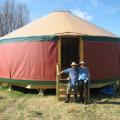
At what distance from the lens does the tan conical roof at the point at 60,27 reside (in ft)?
44.5

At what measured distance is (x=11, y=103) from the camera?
38.3 feet

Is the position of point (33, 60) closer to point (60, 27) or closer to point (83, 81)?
point (60, 27)

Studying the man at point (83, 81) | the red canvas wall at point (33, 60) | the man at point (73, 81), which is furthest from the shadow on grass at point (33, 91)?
the man at point (83, 81)

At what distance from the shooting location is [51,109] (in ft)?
35.4

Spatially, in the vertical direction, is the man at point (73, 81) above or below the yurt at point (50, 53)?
below

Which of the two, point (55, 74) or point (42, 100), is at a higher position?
point (55, 74)

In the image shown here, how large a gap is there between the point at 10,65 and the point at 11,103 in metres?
2.61

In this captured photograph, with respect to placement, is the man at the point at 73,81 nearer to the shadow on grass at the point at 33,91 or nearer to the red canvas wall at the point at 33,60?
the red canvas wall at the point at 33,60

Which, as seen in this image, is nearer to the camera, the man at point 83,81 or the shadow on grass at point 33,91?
the man at point 83,81

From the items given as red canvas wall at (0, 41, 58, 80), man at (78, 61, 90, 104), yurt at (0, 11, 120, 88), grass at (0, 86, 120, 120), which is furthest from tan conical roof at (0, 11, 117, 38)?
grass at (0, 86, 120, 120)

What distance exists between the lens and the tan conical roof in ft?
44.5

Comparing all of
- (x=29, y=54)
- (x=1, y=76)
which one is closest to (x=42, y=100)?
(x=29, y=54)

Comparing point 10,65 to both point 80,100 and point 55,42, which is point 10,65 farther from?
point 80,100

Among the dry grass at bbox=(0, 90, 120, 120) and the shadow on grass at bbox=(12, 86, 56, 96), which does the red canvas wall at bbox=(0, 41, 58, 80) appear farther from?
the dry grass at bbox=(0, 90, 120, 120)
